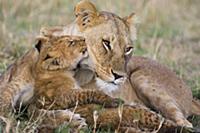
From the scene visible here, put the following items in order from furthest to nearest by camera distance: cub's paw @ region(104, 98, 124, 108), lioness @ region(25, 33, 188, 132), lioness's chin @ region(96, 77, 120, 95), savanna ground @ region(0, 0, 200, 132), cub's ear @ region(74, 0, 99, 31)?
savanna ground @ region(0, 0, 200, 132), cub's ear @ region(74, 0, 99, 31), lioness's chin @ region(96, 77, 120, 95), cub's paw @ region(104, 98, 124, 108), lioness @ region(25, 33, 188, 132)

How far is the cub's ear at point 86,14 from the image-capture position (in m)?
5.43

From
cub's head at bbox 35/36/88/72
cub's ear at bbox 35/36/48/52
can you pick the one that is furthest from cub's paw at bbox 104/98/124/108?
cub's ear at bbox 35/36/48/52

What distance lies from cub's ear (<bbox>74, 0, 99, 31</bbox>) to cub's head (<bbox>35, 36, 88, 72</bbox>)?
0.25 metres

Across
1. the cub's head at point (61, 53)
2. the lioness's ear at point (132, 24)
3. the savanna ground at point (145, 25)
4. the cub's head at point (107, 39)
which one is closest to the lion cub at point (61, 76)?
the cub's head at point (61, 53)

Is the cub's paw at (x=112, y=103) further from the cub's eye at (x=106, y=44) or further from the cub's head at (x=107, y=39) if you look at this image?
the cub's eye at (x=106, y=44)

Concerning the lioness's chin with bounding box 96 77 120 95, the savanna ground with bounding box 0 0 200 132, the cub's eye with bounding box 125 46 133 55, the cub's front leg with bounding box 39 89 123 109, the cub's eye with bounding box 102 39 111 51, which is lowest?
the savanna ground with bounding box 0 0 200 132

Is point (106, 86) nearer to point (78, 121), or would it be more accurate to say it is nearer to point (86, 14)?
point (78, 121)

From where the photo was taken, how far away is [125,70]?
205 inches

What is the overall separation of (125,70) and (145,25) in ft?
14.9

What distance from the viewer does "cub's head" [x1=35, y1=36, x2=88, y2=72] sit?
5.09m

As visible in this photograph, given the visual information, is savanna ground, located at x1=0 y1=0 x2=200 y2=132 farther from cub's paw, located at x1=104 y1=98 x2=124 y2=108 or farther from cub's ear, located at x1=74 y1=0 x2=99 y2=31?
cub's paw, located at x1=104 y1=98 x2=124 y2=108

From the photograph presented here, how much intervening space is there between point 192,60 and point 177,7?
3.04 metres

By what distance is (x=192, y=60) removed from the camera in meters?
8.22

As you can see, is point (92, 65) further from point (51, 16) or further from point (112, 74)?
point (51, 16)
